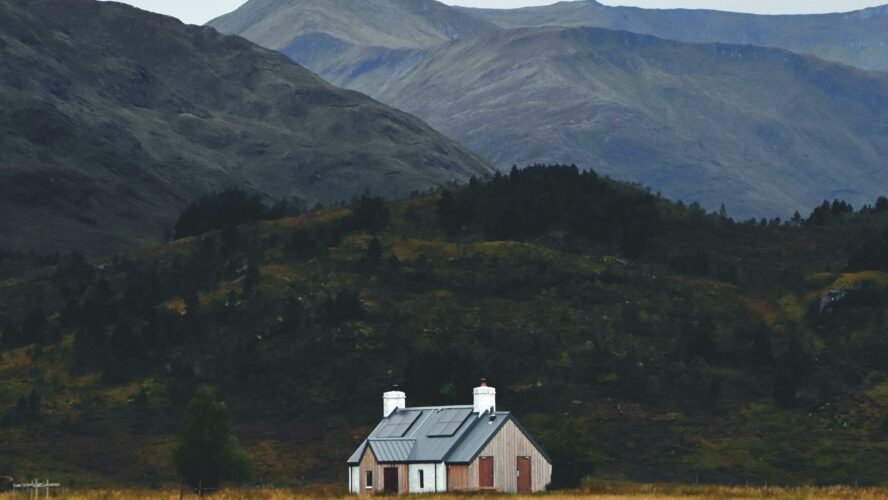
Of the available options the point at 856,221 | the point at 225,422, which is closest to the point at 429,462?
the point at 225,422

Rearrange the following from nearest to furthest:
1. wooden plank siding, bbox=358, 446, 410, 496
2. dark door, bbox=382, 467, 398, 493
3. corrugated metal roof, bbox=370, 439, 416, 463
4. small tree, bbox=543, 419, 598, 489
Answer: wooden plank siding, bbox=358, 446, 410, 496 → corrugated metal roof, bbox=370, 439, 416, 463 → dark door, bbox=382, 467, 398, 493 → small tree, bbox=543, 419, 598, 489

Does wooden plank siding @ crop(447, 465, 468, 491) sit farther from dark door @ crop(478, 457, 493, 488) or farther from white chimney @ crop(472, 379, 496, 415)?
white chimney @ crop(472, 379, 496, 415)

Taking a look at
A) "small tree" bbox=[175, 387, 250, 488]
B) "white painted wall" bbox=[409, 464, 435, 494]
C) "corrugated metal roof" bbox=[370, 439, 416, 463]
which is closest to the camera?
"white painted wall" bbox=[409, 464, 435, 494]

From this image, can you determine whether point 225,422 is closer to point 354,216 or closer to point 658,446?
point 658,446

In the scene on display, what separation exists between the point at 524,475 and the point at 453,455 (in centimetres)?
452

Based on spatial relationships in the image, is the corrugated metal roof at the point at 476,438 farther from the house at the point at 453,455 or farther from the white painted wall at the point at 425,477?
the white painted wall at the point at 425,477

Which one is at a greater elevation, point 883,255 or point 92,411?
point 883,255

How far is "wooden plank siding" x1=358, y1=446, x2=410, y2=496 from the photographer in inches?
3324

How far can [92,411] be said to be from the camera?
417ft

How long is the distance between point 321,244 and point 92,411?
4070 cm

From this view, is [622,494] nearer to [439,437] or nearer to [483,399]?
[483,399]

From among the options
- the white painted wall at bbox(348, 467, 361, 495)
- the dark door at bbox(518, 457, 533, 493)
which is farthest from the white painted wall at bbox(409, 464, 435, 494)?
the dark door at bbox(518, 457, 533, 493)

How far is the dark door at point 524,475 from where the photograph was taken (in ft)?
279

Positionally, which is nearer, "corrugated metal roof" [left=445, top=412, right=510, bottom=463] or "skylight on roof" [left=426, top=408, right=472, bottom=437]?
"corrugated metal roof" [left=445, top=412, right=510, bottom=463]
